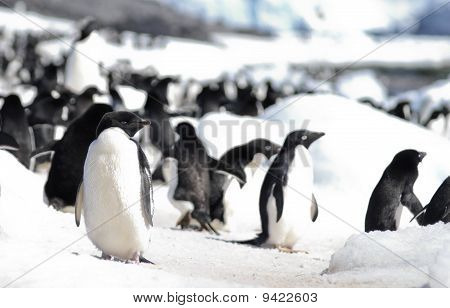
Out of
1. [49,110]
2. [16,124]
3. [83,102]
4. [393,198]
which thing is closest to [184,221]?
[393,198]

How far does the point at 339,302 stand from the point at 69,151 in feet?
7.48

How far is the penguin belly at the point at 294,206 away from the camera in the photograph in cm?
→ 462

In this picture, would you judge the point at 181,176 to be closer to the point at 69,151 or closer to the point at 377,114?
the point at 69,151

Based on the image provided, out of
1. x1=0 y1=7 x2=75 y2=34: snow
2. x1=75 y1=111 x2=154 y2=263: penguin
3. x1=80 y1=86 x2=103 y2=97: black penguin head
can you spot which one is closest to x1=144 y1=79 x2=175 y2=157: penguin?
x1=80 y1=86 x2=103 y2=97: black penguin head

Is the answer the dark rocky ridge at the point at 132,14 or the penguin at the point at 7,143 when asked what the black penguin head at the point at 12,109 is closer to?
the penguin at the point at 7,143

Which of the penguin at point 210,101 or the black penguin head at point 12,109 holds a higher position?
the black penguin head at point 12,109

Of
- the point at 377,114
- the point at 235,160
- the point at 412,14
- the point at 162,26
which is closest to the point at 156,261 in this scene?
the point at 235,160

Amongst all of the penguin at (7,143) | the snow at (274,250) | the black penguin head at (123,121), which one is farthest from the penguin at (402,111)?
the black penguin head at (123,121)

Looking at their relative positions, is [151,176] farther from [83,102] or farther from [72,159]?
[83,102]

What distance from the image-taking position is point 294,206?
4.64 meters

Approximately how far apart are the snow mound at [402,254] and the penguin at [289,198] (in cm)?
98

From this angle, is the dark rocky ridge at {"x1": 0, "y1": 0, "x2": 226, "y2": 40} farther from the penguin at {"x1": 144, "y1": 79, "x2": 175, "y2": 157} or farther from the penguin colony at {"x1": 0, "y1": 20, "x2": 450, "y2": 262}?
the penguin colony at {"x1": 0, "y1": 20, "x2": 450, "y2": 262}

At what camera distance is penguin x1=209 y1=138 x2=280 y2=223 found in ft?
17.7

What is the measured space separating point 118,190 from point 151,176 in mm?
1126
